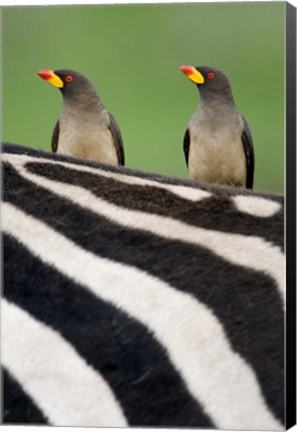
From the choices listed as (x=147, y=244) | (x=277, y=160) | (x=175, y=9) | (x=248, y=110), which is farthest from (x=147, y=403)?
(x=175, y=9)

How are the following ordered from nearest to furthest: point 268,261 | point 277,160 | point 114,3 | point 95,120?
point 268,261, point 277,160, point 114,3, point 95,120

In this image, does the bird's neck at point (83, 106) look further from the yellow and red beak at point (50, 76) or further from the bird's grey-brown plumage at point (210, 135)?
the bird's grey-brown plumage at point (210, 135)

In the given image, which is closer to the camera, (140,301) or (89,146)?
(140,301)

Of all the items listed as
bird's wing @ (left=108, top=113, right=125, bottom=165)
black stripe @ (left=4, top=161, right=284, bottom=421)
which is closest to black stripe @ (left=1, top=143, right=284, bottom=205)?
black stripe @ (left=4, top=161, right=284, bottom=421)

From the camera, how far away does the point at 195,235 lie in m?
1.91

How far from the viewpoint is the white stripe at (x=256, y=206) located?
75.4 inches

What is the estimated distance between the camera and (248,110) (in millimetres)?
2254

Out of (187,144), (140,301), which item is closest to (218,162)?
(187,144)

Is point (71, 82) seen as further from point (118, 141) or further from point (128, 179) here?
point (128, 179)

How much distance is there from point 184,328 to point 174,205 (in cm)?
31

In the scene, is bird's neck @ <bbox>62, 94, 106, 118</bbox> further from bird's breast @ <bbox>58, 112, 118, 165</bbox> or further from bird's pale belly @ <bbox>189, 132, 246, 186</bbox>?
bird's pale belly @ <bbox>189, 132, 246, 186</bbox>

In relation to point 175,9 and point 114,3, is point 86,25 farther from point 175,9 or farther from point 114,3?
point 175,9

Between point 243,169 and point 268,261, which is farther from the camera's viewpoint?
point 243,169

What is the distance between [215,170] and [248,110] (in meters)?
0.24
